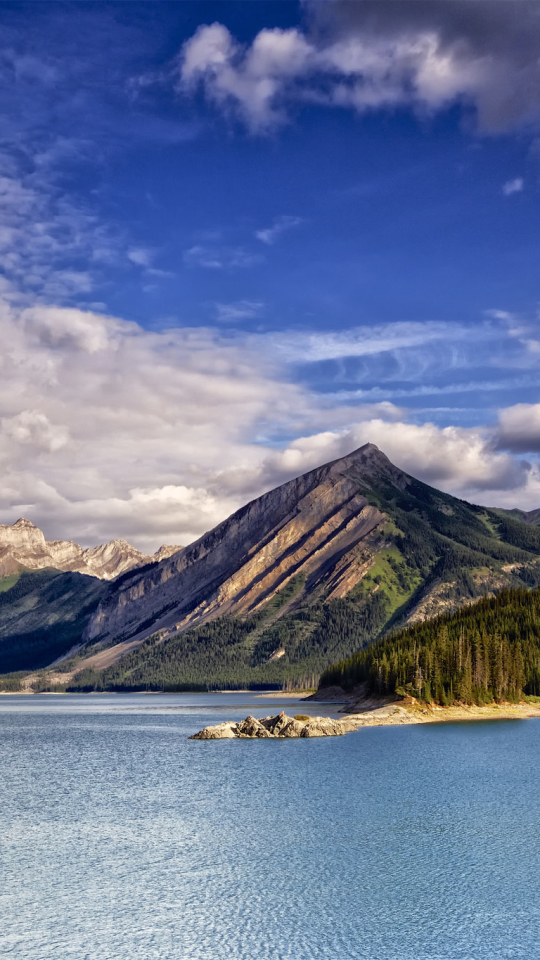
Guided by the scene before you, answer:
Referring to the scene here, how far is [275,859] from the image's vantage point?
60.2 meters

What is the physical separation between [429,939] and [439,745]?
87.0 m

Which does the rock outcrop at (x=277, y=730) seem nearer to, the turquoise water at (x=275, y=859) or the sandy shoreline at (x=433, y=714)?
the sandy shoreline at (x=433, y=714)

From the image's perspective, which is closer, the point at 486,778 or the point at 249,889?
the point at 249,889

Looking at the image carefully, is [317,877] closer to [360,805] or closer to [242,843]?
[242,843]

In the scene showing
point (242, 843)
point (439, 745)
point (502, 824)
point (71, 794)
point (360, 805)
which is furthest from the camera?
point (439, 745)

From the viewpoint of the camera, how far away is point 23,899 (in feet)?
168

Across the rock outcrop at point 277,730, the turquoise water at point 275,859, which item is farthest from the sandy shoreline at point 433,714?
the turquoise water at point 275,859

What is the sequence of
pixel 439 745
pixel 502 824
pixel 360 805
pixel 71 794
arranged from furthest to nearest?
pixel 439 745, pixel 71 794, pixel 360 805, pixel 502 824

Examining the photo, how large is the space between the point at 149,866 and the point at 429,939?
22296 mm

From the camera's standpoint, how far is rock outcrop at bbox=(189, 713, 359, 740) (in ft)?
490

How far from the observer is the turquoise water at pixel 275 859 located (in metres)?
44.3

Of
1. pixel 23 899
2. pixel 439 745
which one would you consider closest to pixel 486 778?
pixel 439 745

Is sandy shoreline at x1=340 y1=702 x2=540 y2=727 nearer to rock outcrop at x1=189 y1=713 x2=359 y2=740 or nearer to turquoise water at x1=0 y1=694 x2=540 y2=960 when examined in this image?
rock outcrop at x1=189 y1=713 x2=359 y2=740

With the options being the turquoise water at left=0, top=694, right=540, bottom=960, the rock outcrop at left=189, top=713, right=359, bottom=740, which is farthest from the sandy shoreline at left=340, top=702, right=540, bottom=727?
the turquoise water at left=0, top=694, right=540, bottom=960
